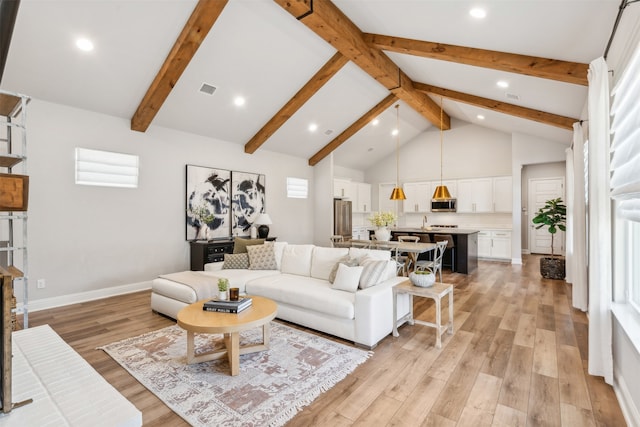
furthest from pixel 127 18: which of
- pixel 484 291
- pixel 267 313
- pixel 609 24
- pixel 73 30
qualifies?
pixel 484 291

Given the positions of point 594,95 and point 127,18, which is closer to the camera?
point 594,95

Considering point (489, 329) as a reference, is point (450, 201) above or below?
above

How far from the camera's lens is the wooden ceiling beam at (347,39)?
3.72 meters

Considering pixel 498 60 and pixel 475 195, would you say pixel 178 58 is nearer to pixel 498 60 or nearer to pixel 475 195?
pixel 498 60

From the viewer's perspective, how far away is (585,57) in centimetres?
307

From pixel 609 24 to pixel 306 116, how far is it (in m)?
5.03

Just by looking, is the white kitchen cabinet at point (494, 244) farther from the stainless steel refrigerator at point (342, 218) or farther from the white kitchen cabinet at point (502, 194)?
the stainless steel refrigerator at point (342, 218)

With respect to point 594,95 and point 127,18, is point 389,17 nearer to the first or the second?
point 594,95

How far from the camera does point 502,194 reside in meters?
8.17

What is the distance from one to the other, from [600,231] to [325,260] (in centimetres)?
272

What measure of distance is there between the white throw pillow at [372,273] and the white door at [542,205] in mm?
7313

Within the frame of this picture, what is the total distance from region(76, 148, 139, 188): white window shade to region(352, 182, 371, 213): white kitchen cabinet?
6.10 m

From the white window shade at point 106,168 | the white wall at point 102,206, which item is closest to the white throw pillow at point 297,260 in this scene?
the white wall at point 102,206

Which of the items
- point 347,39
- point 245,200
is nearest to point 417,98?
point 347,39
